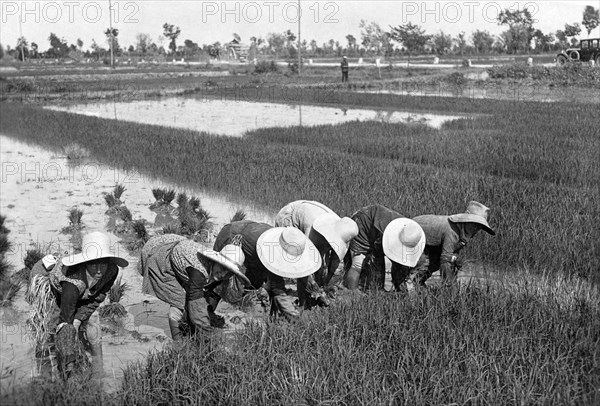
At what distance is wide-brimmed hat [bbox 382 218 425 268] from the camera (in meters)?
4.52

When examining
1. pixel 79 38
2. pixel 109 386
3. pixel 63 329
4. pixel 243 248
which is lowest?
pixel 109 386

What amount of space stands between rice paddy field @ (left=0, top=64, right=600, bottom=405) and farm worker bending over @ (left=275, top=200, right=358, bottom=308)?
→ 0.24 meters

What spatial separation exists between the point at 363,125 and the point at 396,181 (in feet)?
21.2

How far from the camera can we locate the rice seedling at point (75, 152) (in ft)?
36.9

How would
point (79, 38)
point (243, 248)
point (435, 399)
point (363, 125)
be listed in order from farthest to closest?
point (79, 38) < point (363, 125) < point (243, 248) < point (435, 399)

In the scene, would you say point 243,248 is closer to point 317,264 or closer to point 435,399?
point 317,264

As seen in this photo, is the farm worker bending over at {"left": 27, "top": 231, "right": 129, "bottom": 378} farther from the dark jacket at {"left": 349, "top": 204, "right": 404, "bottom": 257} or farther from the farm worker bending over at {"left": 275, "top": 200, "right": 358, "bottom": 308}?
the dark jacket at {"left": 349, "top": 204, "right": 404, "bottom": 257}

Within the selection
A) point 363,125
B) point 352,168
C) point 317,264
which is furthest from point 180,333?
point 363,125

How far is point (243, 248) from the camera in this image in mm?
4426

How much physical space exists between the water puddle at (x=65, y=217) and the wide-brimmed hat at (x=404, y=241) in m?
1.61

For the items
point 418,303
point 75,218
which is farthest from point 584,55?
point 418,303

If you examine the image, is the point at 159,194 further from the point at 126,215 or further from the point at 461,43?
A: the point at 461,43

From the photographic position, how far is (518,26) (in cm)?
5338

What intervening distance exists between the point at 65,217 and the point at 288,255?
4.27 m
